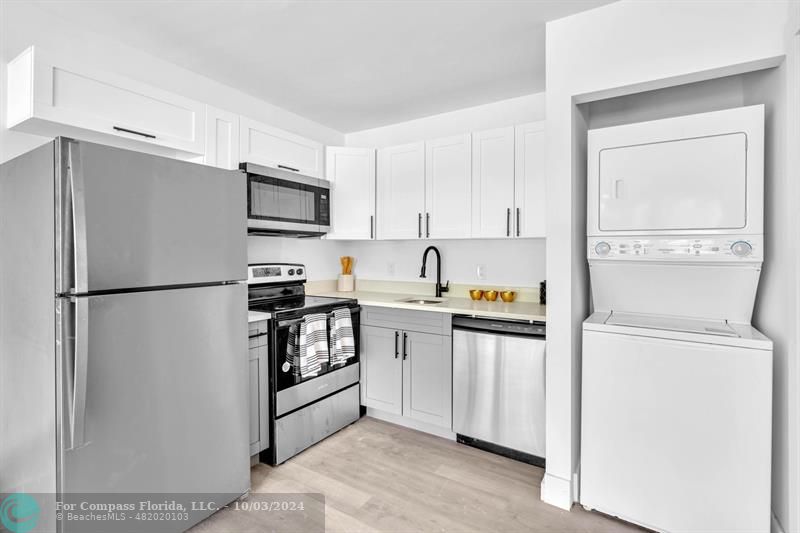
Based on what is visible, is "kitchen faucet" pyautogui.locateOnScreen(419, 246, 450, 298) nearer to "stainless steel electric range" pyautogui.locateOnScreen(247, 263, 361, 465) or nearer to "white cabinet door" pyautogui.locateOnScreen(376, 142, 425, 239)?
"white cabinet door" pyautogui.locateOnScreen(376, 142, 425, 239)

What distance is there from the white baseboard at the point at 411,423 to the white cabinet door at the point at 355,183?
146cm

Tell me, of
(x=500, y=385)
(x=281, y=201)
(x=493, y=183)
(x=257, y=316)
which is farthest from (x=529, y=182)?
(x=257, y=316)

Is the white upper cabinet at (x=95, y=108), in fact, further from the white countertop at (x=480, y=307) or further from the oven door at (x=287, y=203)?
the white countertop at (x=480, y=307)

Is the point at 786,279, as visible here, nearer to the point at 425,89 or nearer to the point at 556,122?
the point at 556,122

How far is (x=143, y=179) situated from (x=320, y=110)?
196 cm

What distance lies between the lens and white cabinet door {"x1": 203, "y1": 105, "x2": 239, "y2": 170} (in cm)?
251

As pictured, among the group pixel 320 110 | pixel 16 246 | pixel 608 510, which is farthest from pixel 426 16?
pixel 608 510

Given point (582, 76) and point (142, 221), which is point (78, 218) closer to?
point (142, 221)

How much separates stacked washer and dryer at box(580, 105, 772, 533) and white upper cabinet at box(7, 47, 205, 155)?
2.35 m

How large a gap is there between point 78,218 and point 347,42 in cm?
163

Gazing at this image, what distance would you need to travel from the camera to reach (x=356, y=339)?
3.10m

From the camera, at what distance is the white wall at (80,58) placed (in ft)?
6.22

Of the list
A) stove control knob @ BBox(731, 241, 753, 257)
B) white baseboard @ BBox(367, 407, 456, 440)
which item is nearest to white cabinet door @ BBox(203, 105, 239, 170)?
white baseboard @ BBox(367, 407, 456, 440)

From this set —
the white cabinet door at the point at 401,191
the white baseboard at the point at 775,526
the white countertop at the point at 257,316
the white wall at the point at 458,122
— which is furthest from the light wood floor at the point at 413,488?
the white wall at the point at 458,122
